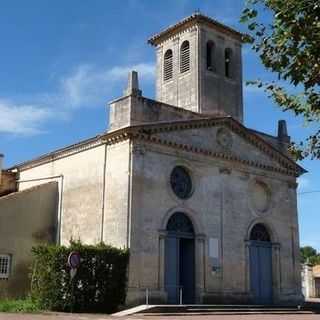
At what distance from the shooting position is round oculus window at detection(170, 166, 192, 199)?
28783mm

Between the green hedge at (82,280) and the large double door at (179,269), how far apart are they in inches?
124

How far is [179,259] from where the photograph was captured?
2845cm

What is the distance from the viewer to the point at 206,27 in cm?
3378

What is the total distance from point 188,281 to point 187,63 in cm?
1273

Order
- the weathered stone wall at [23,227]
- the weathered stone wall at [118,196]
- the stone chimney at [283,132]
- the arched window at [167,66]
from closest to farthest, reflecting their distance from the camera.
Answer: the weathered stone wall at [118,196]
the weathered stone wall at [23,227]
the arched window at [167,66]
the stone chimney at [283,132]

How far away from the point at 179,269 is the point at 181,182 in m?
4.37

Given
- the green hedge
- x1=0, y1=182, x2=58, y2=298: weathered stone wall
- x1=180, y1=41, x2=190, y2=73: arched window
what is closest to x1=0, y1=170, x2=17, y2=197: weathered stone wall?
x1=0, y1=182, x2=58, y2=298: weathered stone wall

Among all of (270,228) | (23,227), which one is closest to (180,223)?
(270,228)

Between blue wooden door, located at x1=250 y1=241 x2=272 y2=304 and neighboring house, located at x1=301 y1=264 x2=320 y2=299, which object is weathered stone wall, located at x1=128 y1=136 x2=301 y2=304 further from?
neighboring house, located at x1=301 y1=264 x2=320 y2=299

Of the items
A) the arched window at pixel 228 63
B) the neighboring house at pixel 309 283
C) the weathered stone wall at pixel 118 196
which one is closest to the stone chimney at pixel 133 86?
the weathered stone wall at pixel 118 196

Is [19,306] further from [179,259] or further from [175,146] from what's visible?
[175,146]

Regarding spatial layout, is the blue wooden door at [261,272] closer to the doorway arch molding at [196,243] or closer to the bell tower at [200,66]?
the doorway arch molding at [196,243]

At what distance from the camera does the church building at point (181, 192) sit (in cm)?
2702

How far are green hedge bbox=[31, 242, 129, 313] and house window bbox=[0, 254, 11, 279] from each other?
10.6 ft
